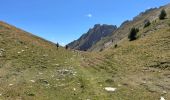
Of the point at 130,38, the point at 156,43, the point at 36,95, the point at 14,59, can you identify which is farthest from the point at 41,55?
the point at 130,38

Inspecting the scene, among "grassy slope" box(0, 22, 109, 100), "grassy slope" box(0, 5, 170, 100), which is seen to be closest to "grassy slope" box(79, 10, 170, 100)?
"grassy slope" box(0, 5, 170, 100)

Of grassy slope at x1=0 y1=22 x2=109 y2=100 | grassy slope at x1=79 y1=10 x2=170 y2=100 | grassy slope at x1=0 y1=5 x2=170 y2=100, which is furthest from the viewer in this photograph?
grassy slope at x1=79 y1=10 x2=170 y2=100

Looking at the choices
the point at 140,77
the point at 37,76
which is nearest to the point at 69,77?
the point at 37,76

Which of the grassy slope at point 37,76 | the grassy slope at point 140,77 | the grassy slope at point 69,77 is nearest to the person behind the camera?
the grassy slope at point 37,76

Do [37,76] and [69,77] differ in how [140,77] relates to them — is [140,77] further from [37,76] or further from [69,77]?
[37,76]

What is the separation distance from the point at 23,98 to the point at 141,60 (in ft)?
96.3

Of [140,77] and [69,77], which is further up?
[69,77]

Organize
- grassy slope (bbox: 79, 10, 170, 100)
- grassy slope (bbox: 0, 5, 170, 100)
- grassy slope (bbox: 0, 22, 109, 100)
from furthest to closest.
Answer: grassy slope (bbox: 79, 10, 170, 100) < grassy slope (bbox: 0, 5, 170, 100) < grassy slope (bbox: 0, 22, 109, 100)

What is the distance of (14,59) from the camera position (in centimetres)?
3950

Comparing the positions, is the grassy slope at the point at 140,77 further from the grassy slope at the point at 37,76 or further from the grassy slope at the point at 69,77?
the grassy slope at the point at 37,76

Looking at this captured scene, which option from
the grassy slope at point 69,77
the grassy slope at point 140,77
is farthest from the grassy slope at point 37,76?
the grassy slope at point 140,77

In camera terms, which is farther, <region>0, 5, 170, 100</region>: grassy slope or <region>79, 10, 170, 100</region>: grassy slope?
<region>79, 10, 170, 100</region>: grassy slope

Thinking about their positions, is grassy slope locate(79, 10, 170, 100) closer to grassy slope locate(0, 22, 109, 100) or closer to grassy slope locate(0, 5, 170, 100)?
grassy slope locate(0, 5, 170, 100)

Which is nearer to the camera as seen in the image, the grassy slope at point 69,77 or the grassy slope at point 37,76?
the grassy slope at point 37,76
